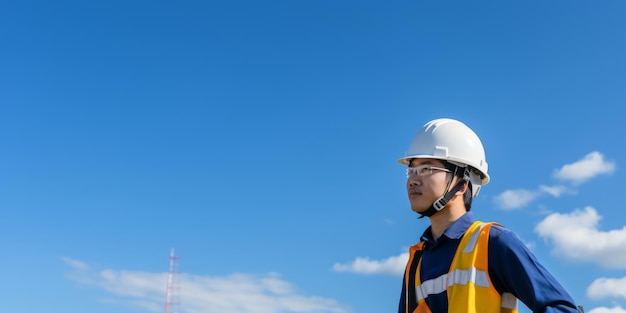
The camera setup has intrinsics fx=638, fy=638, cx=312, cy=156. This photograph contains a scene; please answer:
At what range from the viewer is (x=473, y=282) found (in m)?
4.45

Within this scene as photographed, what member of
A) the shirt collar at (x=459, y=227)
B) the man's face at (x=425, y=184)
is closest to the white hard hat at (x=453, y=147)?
the man's face at (x=425, y=184)

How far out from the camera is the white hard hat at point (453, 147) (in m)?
5.39

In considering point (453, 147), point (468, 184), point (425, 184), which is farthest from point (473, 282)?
point (453, 147)

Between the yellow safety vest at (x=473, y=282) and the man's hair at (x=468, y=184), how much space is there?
0.39 metres

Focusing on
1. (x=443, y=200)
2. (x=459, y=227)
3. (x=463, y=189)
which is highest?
(x=463, y=189)

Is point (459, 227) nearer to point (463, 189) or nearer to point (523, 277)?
point (463, 189)

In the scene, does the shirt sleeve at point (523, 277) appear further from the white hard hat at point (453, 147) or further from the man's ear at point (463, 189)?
the white hard hat at point (453, 147)

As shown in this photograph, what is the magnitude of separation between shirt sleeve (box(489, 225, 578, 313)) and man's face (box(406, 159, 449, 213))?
2.14ft

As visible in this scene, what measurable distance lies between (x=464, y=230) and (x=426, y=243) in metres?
0.48

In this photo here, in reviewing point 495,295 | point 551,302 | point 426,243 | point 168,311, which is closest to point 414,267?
point 426,243

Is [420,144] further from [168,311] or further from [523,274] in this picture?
[168,311]

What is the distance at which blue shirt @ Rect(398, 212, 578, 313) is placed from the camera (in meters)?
4.19

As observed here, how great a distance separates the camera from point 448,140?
18.0ft

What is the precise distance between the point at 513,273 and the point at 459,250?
0.48 meters
